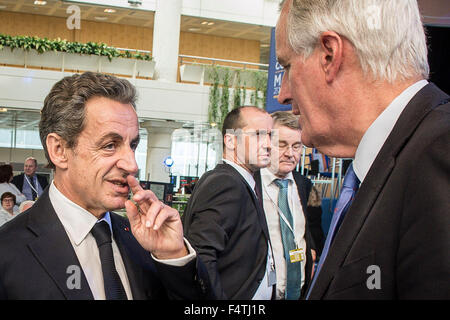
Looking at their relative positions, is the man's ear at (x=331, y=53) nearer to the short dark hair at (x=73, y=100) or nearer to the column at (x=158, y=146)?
the short dark hair at (x=73, y=100)

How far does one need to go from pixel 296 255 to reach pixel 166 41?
15.5m

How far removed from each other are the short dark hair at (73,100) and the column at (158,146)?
16.1m

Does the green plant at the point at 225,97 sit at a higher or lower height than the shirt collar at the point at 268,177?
higher

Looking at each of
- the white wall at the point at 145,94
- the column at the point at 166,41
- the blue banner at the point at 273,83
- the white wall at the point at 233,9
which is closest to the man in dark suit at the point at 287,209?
the blue banner at the point at 273,83

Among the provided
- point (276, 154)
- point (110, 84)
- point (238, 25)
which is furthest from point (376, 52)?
point (238, 25)

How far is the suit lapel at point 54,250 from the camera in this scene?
1441mm

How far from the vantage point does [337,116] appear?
1218 millimetres

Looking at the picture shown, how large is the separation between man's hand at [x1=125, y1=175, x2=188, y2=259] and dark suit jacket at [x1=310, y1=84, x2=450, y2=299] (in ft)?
1.89

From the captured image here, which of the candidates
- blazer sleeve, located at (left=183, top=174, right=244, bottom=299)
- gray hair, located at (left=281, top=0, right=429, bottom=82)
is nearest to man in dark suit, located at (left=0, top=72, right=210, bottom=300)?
gray hair, located at (left=281, top=0, right=429, bottom=82)

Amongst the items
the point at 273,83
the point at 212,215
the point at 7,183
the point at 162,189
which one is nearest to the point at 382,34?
the point at 212,215

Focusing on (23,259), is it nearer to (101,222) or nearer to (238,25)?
(101,222)


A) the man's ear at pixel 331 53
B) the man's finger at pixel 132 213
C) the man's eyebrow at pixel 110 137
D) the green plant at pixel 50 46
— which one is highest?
the green plant at pixel 50 46

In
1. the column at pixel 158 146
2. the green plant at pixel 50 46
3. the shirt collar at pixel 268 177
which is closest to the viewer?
the shirt collar at pixel 268 177

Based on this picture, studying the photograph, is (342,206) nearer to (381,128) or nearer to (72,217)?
(381,128)
